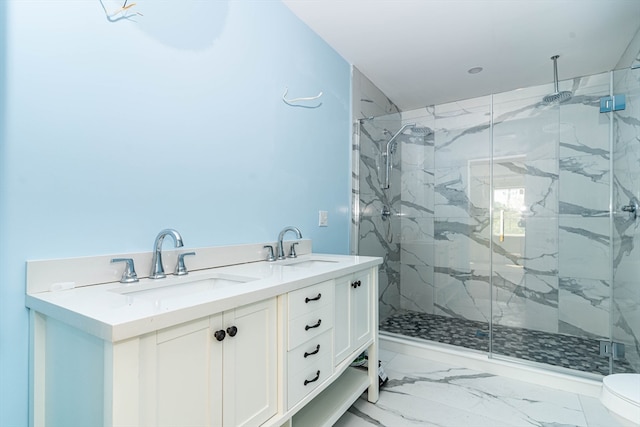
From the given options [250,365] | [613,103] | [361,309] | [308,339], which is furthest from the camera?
[613,103]

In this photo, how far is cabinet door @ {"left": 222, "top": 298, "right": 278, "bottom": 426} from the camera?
3.03 ft

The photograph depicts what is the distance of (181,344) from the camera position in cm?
81

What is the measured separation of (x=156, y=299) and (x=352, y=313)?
0.92 metres

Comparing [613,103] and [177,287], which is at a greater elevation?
[613,103]

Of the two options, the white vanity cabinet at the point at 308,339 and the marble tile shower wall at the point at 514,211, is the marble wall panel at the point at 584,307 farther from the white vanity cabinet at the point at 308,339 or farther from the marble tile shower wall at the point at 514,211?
the white vanity cabinet at the point at 308,339

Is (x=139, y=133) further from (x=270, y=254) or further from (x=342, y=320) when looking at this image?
(x=342, y=320)

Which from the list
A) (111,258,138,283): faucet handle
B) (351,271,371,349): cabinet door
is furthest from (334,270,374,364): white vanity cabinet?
(111,258,138,283): faucet handle

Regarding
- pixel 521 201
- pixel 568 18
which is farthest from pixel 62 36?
pixel 521 201

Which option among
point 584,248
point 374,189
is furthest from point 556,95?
point 374,189

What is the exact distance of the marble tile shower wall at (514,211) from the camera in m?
2.56

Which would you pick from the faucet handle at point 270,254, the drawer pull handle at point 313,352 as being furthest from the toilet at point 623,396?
the faucet handle at point 270,254

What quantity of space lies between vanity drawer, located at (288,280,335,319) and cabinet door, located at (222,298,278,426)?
91 millimetres

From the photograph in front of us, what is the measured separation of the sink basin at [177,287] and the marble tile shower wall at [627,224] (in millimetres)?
2350

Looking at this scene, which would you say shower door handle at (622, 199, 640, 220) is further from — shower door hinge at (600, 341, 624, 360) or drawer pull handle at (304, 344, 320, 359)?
drawer pull handle at (304, 344, 320, 359)
